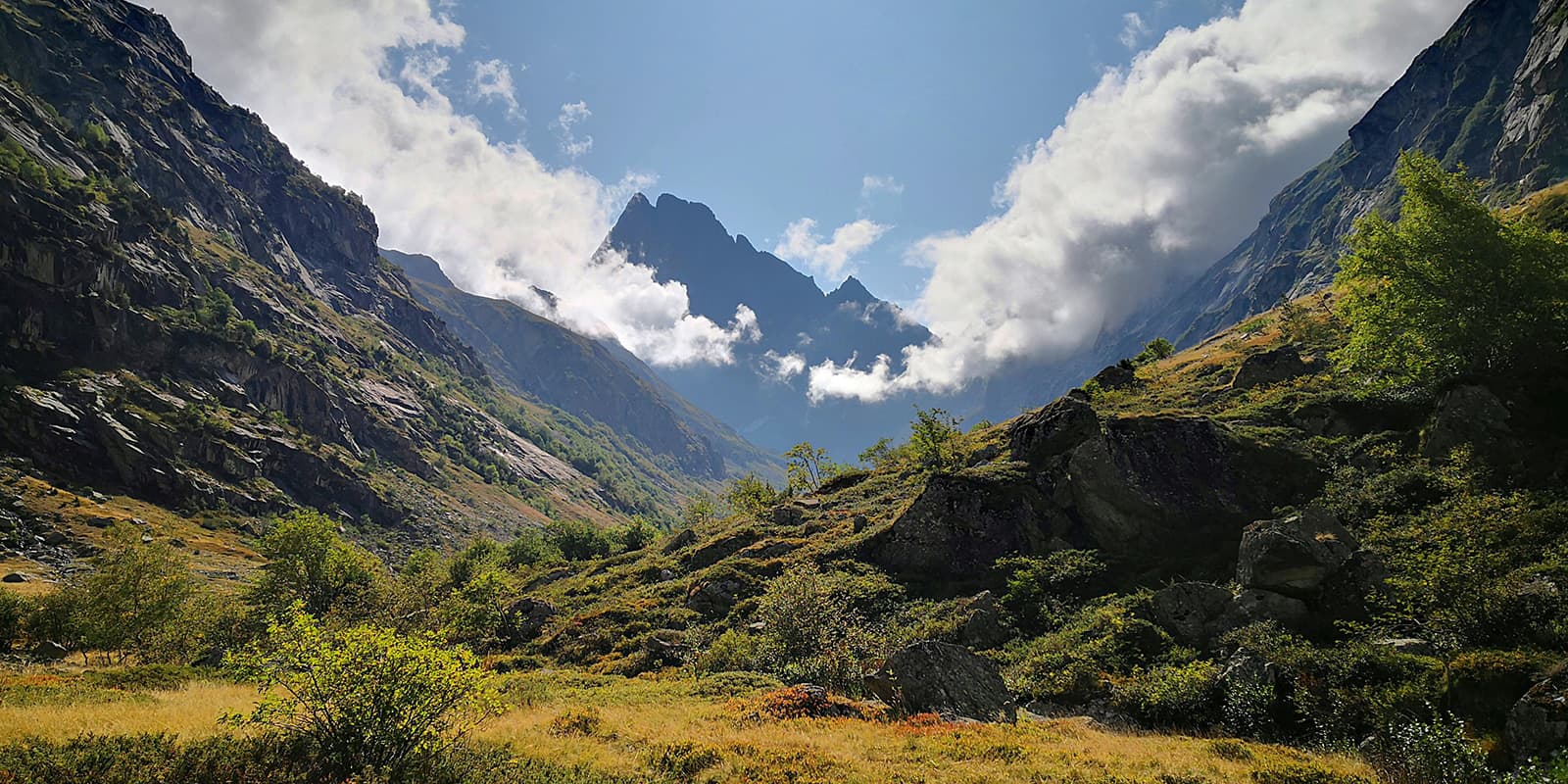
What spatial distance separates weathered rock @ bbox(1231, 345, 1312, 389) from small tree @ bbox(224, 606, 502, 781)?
6642 centimetres

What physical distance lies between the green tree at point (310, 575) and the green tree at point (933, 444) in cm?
6058

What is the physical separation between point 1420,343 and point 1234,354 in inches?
2470

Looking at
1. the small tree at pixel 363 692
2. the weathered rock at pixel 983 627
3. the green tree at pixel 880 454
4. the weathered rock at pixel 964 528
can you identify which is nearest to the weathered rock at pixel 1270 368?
the weathered rock at pixel 964 528

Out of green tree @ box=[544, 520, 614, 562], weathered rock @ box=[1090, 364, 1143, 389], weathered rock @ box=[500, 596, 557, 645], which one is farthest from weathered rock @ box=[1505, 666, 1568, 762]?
green tree @ box=[544, 520, 614, 562]

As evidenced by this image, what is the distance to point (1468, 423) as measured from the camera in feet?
85.1

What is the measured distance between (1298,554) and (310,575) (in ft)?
238

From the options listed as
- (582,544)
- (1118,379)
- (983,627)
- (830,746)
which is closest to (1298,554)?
(983,627)

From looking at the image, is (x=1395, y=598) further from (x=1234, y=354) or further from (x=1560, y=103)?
(x=1560, y=103)

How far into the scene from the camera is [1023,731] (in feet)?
62.5

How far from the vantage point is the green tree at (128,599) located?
34.9 meters

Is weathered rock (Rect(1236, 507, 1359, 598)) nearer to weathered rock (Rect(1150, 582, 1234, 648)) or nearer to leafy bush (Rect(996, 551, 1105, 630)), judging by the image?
weathered rock (Rect(1150, 582, 1234, 648))

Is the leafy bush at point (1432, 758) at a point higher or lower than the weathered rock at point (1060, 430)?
lower

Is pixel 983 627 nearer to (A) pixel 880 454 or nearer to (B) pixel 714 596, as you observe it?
(B) pixel 714 596

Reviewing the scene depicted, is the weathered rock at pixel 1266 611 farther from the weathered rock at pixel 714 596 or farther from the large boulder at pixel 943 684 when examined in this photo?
the weathered rock at pixel 714 596
